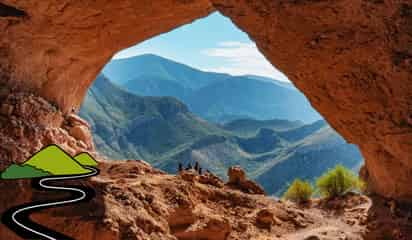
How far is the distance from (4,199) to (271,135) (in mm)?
112053

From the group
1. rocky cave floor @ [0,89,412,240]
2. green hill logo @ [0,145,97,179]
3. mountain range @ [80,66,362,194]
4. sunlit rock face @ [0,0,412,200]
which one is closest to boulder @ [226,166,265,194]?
rocky cave floor @ [0,89,412,240]

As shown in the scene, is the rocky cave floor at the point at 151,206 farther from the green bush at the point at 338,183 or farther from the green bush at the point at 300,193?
the green bush at the point at 300,193

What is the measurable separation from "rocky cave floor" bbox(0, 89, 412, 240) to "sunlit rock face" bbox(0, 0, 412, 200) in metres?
1.08

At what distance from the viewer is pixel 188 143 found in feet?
300

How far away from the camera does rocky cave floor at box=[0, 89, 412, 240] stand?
10461 millimetres

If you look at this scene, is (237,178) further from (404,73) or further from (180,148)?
(180,148)

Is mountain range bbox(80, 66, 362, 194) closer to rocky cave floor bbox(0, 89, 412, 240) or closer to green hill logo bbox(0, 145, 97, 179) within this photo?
rocky cave floor bbox(0, 89, 412, 240)

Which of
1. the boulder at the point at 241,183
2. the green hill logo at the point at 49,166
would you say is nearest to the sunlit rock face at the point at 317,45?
the boulder at the point at 241,183

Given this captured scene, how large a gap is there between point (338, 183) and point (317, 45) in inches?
628

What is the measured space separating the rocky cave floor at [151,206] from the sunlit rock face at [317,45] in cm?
108

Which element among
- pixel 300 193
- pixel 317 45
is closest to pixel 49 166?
pixel 317 45

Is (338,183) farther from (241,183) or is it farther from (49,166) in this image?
(49,166)

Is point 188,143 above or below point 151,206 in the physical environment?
below

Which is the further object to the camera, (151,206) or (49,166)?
(151,206)
